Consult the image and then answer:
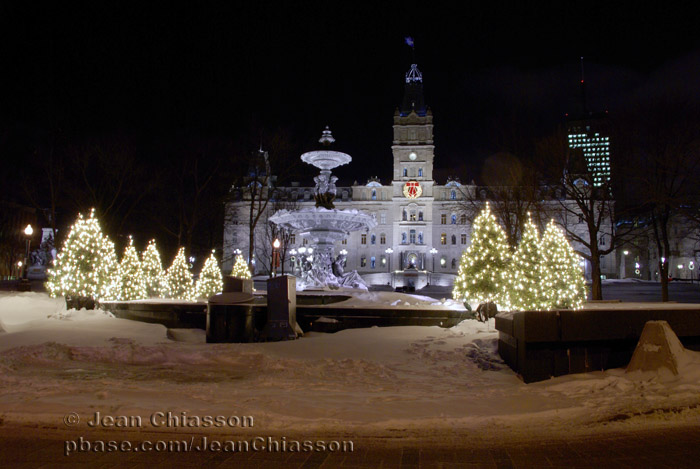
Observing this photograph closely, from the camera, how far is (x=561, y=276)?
14.1 m

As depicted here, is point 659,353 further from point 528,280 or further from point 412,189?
point 412,189

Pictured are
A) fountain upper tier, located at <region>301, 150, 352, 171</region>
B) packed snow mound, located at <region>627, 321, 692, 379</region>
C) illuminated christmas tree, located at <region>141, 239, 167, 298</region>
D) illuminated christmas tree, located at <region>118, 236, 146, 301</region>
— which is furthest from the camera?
illuminated christmas tree, located at <region>141, 239, 167, 298</region>

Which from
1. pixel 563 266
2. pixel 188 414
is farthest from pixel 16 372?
pixel 563 266

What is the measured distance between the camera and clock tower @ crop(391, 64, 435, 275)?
8100cm

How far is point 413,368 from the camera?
27.8ft

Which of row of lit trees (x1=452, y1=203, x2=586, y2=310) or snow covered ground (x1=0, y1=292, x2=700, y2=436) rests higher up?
row of lit trees (x1=452, y1=203, x2=586, y2=310)

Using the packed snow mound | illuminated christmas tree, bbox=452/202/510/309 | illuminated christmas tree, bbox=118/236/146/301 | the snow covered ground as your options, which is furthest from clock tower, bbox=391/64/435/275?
the packed snow mound

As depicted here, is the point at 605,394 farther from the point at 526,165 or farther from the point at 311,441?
the point at 526,165

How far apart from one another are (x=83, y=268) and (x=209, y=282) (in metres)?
7.42

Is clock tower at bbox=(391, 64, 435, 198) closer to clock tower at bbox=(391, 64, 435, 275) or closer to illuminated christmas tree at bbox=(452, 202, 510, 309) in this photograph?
clock tower at bbox=(391, 64, 435, 275)

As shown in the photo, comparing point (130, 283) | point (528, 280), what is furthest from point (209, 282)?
point (528, 280)

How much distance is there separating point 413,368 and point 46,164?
2723 centimetres

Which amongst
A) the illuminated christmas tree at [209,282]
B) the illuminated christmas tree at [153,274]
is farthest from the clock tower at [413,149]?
the illuminated christmas tree at [153,274]

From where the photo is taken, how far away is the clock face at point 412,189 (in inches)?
3191
